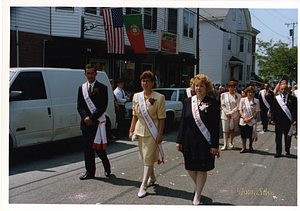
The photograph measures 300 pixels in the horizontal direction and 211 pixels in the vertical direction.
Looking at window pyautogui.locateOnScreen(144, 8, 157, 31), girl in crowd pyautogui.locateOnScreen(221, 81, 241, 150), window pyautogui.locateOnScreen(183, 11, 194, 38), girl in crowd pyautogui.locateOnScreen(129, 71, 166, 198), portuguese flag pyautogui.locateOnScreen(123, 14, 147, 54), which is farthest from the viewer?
window pyautogui.locateOnScreen(183, 11, 194, 38)

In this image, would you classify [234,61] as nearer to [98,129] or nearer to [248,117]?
[248,117]

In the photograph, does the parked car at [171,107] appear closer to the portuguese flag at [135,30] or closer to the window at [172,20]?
the portuguese flag at [135,30]

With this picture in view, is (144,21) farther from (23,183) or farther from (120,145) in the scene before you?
(23,183)

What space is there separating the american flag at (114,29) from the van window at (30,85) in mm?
7122

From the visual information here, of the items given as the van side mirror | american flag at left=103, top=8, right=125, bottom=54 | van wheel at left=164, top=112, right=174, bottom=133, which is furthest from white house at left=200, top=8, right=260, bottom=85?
the van side mirror

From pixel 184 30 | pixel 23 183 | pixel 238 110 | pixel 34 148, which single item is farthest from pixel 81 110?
pixel 184 30

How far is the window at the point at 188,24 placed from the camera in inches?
833

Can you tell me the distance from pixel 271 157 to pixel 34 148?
6.14 metres

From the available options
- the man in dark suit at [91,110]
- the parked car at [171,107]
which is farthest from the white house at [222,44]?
the man in dark suit at [91,110]

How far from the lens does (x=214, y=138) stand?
157 inches

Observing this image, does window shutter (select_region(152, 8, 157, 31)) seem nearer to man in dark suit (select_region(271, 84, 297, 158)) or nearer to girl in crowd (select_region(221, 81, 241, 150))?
girl in crowd (select_region(221, 81, 241, 150))

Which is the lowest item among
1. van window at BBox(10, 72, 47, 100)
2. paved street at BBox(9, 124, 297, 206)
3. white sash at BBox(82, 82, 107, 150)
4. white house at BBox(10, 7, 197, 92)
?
paved street at BBox(9, 124, 297, 206)

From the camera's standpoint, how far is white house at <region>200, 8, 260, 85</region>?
96.2 ft

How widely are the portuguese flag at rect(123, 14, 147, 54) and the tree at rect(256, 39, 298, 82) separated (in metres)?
15.9
